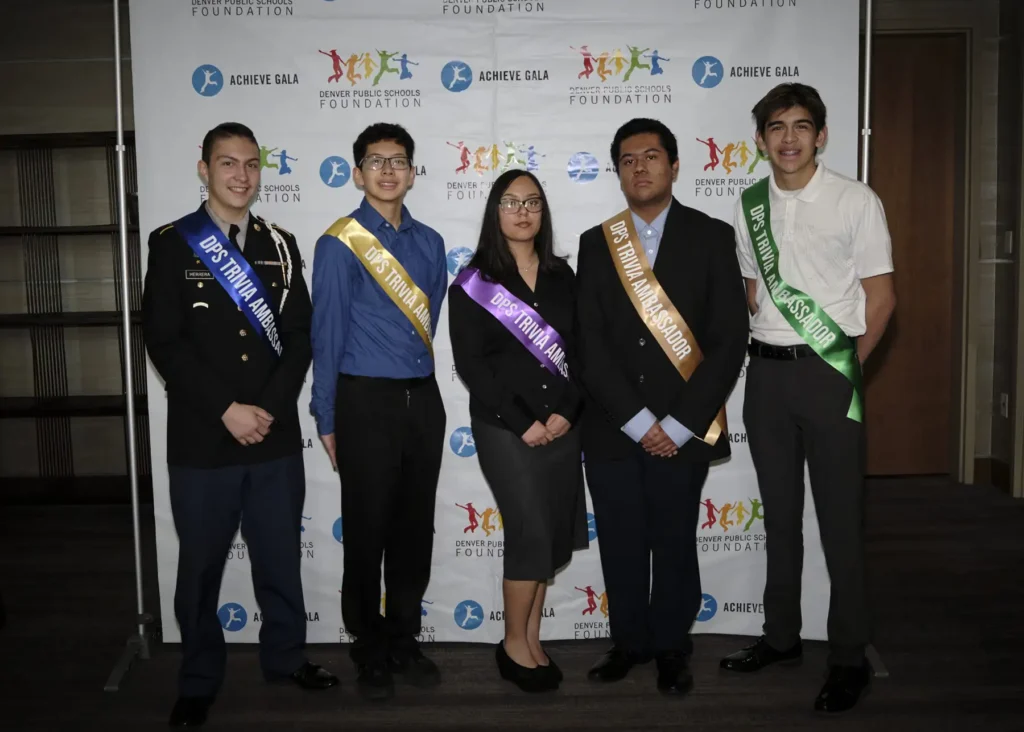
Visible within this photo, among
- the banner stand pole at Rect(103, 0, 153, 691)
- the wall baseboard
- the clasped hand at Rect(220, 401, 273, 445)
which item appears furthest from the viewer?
the wall baseboard

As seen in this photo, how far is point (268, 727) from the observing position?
96.6 inches

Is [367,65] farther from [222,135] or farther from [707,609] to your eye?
[707,609]

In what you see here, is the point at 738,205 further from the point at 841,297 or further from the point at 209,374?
the point at 209,374

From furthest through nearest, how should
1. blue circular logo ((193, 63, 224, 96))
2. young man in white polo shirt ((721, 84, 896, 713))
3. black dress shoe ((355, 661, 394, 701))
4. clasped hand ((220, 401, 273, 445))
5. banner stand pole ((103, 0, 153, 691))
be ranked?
blue circular logo ((193, 63, 224, 96)), banner stand pole ((103, 0, 153, 691)), black dress shoe ((355, 661, 394, 701)), young man in white polo shirt ((721, 84, 896, 713)), clasped hand ((220, 401, 273, 445))

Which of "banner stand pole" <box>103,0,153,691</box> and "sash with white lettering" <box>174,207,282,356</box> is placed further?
"banner stand pole" <box>103,0,153,691</box>

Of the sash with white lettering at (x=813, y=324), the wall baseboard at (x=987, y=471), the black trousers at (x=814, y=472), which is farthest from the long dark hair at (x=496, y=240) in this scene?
the wall baseboard at (x=987, y=471)

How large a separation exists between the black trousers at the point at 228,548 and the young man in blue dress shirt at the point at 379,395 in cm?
16

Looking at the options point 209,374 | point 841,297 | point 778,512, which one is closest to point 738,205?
point 841,297

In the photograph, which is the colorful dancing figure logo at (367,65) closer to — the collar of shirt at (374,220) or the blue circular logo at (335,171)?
the blue circular logo at (335,171)

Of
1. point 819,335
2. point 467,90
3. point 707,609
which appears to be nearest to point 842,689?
point 707,609

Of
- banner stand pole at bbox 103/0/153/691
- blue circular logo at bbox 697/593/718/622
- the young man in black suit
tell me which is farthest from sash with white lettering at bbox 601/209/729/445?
banner stand pole at bbox 103/0/153/691

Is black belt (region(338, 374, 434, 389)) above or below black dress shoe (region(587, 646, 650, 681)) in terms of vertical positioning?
above

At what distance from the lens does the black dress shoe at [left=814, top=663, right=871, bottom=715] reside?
8.14ft

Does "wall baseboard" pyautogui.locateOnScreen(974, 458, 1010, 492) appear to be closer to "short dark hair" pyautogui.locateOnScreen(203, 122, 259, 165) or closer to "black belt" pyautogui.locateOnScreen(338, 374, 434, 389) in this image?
"black belt" pyautogui.locateOnScreen(338, 374, 434, 389)
